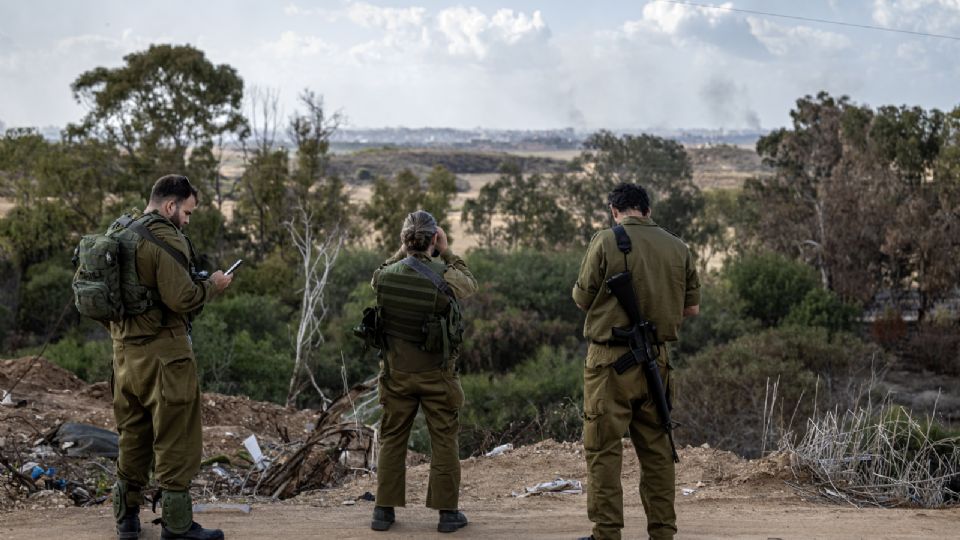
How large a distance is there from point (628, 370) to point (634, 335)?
0.19 meters

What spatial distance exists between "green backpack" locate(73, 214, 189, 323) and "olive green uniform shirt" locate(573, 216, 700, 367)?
2216mm

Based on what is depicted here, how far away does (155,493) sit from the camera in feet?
20.0

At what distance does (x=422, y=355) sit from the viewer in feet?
18.7

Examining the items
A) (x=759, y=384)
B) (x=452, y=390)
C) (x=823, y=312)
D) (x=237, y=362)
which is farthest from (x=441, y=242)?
(x=823, y=312)

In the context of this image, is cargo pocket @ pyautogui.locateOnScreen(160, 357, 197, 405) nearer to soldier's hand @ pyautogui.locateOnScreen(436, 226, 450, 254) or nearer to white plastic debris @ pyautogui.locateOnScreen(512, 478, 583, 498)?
soldier's hand @ pyautogui.locateOnScreen(436, 226, 450, 254)

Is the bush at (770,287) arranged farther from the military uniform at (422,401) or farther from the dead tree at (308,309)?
the military uniform at (422,401)

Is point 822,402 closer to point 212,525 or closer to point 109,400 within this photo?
point 109,400

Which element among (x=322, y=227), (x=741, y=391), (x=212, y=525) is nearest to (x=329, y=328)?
(x=322, y=227)

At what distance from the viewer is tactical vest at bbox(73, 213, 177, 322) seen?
201 inches

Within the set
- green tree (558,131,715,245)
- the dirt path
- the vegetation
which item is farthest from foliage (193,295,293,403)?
green tree (558,131,715,245)

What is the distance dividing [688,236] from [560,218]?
507cm

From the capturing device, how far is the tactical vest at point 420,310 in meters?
5.61

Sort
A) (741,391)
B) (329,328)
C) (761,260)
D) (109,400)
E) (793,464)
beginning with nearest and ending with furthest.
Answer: (793,464) → (109,400) → (741,391) → (329,328) → (761,260)

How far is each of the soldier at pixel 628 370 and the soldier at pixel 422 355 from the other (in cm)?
78
